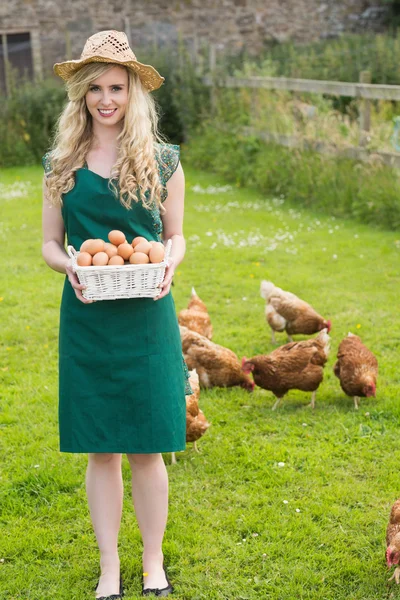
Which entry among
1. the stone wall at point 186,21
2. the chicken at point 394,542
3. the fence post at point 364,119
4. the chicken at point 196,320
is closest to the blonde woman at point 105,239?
the chicken at point 394,542

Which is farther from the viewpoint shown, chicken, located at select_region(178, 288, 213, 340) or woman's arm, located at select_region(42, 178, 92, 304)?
chicken, located at select_region(178, 288, 213, 340)

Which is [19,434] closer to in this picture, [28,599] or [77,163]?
[28,599]

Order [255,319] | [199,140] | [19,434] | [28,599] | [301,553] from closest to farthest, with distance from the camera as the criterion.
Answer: [28,599] → [301,553] → [19,434] → [255,319] → [199,140]

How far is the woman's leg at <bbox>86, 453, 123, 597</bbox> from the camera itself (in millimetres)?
3533

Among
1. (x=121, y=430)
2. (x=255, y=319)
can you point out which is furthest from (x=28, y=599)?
(x=255, y=319)

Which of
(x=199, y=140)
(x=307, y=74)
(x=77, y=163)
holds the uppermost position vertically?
(x=77, y=163)

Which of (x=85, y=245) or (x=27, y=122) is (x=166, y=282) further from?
(x=27, y=122)

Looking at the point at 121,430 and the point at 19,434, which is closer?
the point at 121,430

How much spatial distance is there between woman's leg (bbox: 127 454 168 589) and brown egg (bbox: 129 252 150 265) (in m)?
0.89

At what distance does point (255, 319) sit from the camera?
24.3 feet

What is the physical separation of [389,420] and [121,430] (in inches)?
98.9

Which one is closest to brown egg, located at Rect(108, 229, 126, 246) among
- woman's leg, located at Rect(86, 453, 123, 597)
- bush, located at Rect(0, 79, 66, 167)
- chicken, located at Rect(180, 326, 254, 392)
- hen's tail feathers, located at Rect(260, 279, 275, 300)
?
woman's leg, located at Rect(86, 453, 123, 597)

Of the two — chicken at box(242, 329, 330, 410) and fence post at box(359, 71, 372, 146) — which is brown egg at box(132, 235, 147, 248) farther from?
fence post at box(359, 71, 372, 146)

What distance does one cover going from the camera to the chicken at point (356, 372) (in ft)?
17.8
